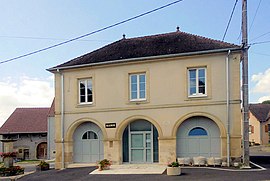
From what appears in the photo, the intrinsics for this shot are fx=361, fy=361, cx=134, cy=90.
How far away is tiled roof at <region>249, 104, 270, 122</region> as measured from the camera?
55.3 metres

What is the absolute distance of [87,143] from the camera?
2434 centimetres

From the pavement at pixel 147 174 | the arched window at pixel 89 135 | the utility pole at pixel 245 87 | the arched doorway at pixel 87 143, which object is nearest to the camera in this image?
the pavement at pixel 147 174

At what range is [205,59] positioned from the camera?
2141 cm

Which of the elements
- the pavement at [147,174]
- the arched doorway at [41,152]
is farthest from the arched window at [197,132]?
the arched doorway at [41,152]

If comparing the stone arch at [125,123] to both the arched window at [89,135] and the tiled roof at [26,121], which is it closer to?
the arched window at [89,135]

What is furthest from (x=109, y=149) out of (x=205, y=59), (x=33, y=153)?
(x=33, y=153)

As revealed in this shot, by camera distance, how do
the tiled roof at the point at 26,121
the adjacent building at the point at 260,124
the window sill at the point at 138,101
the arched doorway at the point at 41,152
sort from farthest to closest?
the adjacent building at the point at 260,124, the tiled roof at the point at 26,121, the arched doorway at the point at 41,152, the window sill at the point at 138,101

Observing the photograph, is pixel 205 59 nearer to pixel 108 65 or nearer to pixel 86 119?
pixel 108 65

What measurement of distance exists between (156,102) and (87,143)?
18.8 ft

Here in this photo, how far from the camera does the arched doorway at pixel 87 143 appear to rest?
2402 centimetres

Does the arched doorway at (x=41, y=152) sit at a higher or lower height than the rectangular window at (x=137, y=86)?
lower

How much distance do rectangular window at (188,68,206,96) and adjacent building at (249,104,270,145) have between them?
36.6 meters

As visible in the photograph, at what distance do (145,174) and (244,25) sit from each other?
955 centimetres

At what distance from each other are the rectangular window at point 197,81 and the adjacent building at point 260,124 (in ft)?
120
